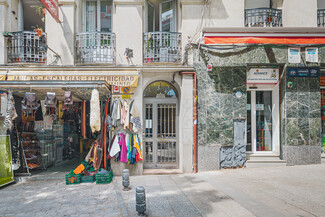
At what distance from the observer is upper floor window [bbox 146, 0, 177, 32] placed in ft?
29.8

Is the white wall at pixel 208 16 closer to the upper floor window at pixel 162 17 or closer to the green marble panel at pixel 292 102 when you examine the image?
the upper floor window at pixel 162 17

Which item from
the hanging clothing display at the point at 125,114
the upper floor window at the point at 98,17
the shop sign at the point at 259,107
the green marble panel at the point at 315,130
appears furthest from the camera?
the shop sign at the point at 259,107

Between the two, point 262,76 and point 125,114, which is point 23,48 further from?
point 262,76

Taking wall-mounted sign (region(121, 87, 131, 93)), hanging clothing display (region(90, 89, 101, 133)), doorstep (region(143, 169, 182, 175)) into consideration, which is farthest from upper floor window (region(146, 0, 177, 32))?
doorstep (region(143, 169, 182, 175))

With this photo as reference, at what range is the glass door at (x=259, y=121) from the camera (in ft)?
29.1

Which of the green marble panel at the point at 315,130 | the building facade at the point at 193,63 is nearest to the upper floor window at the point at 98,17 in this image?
the building facade at the point at 193,63

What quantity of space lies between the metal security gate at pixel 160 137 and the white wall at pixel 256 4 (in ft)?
17.8

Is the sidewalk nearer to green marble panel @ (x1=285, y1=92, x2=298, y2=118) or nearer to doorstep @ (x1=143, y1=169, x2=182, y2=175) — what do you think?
doorstep @ (x1=143, y1=169, x2=182, y2=175)

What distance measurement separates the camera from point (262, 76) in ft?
→ 28.7

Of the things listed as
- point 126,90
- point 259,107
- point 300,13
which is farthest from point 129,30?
point 300,13

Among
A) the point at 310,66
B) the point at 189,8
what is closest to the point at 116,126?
the point at 189,8

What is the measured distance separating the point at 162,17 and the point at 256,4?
4094mm

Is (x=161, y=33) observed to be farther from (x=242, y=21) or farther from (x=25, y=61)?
(x=25, y=61)

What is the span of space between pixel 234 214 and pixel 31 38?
29.4ft
